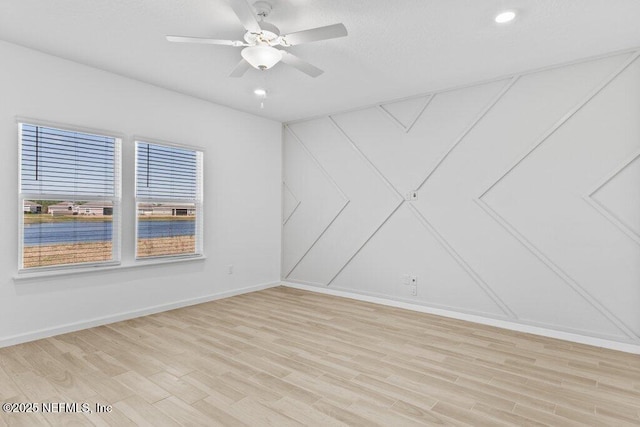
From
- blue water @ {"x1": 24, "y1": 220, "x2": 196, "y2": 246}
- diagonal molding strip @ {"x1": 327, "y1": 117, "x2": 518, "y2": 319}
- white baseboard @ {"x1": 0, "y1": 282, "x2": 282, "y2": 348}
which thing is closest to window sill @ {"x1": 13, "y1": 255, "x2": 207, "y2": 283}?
blue water @ {"x1": 24, "y1": 220, "x2": 196, "y2": 246}

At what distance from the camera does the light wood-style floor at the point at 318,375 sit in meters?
2.06

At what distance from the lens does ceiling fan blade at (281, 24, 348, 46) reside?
223cm

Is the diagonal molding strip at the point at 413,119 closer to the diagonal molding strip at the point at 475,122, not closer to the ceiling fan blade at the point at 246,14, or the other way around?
the diagonal molding strip at the point at 475,122

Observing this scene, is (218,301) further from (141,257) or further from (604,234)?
(604,234)

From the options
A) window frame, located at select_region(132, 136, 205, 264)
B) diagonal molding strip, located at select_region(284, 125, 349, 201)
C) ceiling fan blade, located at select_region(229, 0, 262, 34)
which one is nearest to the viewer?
ceiling fan blade, located at select_region(229, 0, 262, 34)

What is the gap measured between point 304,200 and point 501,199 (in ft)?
9.31

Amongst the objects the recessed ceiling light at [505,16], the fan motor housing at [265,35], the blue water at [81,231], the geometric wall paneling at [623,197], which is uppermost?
the recessed ceiling light at [505,16]

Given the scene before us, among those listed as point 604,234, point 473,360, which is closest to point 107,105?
point 473,360

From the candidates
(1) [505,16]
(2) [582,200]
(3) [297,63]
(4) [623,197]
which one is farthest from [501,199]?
(3) [297,63]

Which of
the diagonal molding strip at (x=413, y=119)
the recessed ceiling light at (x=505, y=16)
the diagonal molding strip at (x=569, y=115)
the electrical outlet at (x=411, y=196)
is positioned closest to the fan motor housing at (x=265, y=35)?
the recessed ceiling light at (x=505, y=16)

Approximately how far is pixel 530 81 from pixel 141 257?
4658mm

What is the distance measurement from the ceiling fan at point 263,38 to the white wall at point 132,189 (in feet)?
5.69

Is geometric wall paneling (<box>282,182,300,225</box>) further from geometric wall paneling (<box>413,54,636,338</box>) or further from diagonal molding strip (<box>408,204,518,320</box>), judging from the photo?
geometric wall paneling (<box>413,54,636,338</box>)

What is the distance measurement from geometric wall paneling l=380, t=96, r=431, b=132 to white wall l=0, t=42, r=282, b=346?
2.01 metres
